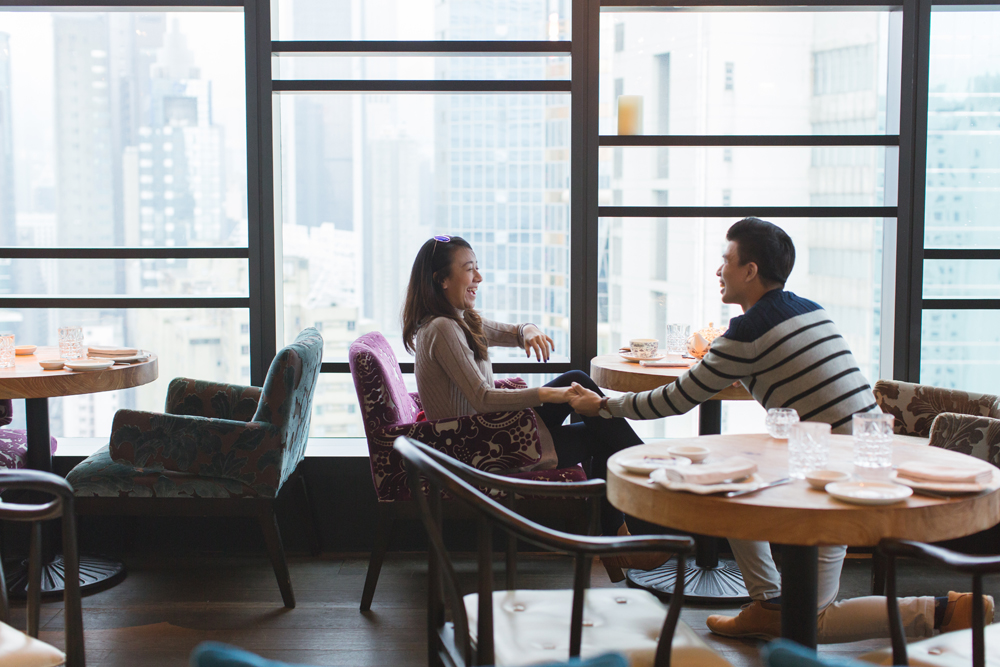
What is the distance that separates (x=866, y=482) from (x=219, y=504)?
209cm

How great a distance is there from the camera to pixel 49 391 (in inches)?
107

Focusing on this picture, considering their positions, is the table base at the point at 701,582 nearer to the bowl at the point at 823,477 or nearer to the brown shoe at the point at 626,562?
the brown shoe at the point at 626,562

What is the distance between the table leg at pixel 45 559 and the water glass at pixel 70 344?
0.18m

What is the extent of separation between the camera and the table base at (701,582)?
2869mm

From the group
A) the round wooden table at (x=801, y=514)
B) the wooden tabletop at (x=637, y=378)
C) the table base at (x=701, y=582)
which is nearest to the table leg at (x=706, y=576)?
the table base at (x=701, y=582)

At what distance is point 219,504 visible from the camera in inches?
112

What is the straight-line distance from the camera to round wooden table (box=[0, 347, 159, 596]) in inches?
107

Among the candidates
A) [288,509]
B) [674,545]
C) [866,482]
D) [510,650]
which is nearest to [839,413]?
[866,482]

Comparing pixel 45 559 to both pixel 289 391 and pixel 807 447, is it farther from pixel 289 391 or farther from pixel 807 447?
pixel 807 447

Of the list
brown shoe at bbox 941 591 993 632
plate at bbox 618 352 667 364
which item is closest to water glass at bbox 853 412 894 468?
brown shoe at bbox 941 591 993 632

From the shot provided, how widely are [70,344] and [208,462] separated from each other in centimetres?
78

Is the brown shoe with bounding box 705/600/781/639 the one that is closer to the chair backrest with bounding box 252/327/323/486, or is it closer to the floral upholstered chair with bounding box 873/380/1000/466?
the floral upholstered chair with bounding box 873/380/1000/466

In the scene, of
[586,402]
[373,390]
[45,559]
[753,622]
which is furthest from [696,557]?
[45,559]

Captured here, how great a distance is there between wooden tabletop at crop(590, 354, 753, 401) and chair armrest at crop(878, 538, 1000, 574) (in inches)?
50.2
